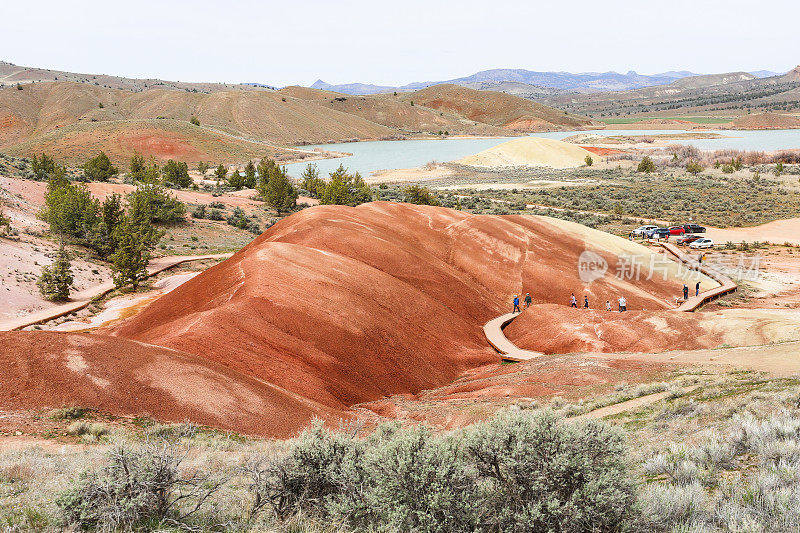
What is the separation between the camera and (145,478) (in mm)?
7035

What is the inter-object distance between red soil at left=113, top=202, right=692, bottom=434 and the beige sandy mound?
82.3m

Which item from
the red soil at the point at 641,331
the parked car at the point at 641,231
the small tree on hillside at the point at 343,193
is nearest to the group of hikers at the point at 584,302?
the red soil at the point at 641,331

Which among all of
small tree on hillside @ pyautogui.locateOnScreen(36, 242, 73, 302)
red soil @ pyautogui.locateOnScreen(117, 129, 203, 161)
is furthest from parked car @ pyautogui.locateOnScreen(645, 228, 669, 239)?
red soil @ pyautogui.locateOnScreen(117, 129, 203, 161)

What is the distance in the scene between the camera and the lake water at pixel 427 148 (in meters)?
122

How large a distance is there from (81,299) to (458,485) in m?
36.3

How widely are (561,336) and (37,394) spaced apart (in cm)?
2100

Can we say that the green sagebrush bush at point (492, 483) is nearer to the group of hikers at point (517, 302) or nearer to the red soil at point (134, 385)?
the red soil at point (134, 385)

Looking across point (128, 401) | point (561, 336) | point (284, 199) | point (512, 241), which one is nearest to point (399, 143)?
point (284, 199)

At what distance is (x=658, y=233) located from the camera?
5144 cm

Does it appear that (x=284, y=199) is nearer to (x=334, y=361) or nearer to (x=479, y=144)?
(x=334, y=361)

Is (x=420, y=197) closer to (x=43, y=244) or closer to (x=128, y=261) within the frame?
(x=128, y=261)

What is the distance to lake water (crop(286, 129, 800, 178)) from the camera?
122 metres

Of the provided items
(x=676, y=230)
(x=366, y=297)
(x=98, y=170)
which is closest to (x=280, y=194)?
(x=98, y=170)

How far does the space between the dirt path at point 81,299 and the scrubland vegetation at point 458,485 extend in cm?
2501
